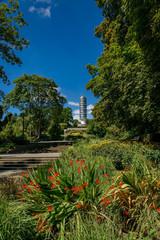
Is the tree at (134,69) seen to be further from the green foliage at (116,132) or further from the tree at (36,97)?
the tree at (36,97)

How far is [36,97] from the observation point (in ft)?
69.4

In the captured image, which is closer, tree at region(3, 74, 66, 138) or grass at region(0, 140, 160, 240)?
grass at region(0, 140, 160, 240)

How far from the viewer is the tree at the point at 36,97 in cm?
1973

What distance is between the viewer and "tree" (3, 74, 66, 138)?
19.7 metres

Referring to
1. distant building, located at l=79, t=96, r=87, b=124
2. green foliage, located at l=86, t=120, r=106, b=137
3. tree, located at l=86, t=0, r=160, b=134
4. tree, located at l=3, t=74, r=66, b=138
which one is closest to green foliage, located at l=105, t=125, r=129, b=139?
green foliage, located at l=86, t=120, r=106, b=137

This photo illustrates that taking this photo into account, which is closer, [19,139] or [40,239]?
[40,239]

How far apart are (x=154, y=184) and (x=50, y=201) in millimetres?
2088

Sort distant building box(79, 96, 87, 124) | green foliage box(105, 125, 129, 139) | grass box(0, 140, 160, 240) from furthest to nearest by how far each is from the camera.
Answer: distant building box(79, 96, 87, 124) → green foliage box(105, 125, 129, 139) → grass box(0, 140, 160, 240)

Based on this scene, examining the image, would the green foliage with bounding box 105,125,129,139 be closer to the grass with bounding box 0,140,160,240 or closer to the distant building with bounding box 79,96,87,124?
the grass with bounding box 0,140,160,240

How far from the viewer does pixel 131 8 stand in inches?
203

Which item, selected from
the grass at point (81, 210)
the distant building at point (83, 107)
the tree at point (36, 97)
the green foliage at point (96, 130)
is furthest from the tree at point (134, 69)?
the distant building at point (83, 107)

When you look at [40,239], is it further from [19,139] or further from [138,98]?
[19,139]

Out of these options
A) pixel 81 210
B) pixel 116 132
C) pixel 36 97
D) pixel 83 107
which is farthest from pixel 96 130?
pixel 83 107

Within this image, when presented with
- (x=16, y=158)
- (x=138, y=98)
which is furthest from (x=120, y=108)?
(x=16, y=158)
